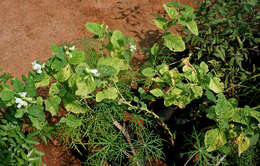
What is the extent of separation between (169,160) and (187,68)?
1047 millimetres

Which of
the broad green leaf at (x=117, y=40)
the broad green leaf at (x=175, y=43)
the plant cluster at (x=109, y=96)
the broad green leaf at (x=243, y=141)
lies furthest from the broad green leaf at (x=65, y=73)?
the broad green leaf at (x=243, y=141)

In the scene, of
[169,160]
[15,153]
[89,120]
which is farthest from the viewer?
[169,160]

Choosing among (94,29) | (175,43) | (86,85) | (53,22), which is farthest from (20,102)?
(53,22)

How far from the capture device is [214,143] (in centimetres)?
154

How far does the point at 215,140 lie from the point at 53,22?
2695 millimetres

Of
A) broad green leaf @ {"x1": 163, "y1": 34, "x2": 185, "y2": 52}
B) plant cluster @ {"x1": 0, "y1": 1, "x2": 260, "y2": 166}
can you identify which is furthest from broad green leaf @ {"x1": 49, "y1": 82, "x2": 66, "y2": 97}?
broad green leaf @ {"x1": 163, "y1": 34, "x2": 185, "y2": 52}

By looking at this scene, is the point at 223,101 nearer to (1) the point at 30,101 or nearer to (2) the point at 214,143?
(2) the point at 214,143

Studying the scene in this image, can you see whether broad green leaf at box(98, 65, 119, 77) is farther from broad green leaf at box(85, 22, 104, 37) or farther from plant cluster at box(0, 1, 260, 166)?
broad green leaf at box(85, 22, 104, 37)

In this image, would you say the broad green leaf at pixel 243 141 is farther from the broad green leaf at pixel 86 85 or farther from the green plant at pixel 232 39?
the broad green leaf at pixel 86 85

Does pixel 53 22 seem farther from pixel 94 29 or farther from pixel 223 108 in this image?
pixel 223 108

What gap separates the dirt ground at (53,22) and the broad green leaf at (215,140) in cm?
166

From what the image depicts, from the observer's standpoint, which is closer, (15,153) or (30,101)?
(30,101)

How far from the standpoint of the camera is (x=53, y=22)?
322cm

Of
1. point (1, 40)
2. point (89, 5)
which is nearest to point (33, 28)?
point (1, 40)
